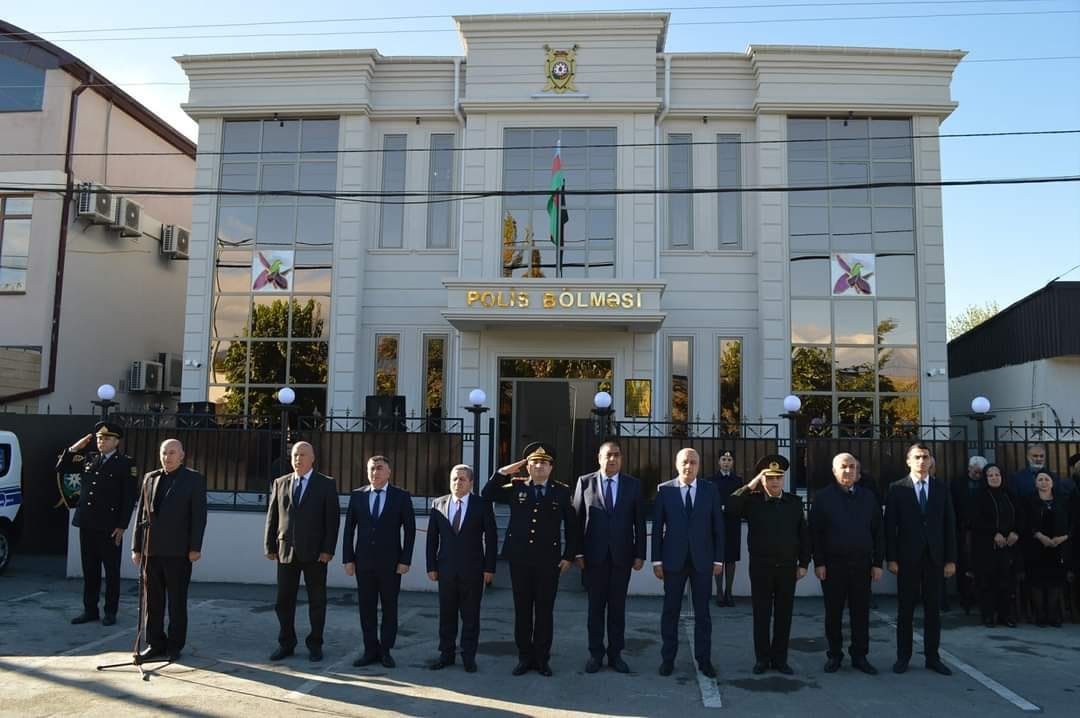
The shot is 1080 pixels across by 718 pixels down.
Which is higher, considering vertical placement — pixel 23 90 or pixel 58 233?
pixel 23 90

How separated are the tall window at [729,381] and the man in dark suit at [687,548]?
28.3 feet

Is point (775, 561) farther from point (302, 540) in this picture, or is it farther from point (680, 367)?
point (680, 367)

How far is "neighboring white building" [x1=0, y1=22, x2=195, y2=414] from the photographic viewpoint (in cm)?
1614

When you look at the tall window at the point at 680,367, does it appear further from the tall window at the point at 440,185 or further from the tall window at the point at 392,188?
the tall window at the point at 392,188

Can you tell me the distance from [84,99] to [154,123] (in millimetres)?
2403

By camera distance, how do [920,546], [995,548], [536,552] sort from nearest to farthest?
[536,552]
[920,546]
[995,548]

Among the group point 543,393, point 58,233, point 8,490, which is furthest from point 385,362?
point 58,233

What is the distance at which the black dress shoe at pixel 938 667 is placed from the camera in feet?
21.0

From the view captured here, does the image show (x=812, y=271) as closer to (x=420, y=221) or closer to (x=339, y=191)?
(x=420, y=221)

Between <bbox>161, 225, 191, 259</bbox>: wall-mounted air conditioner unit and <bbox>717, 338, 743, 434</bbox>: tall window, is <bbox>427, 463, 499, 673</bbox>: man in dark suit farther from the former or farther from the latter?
<bbox>161, 225, 191, 259</bbox>: wall-mounted air conditioner unit

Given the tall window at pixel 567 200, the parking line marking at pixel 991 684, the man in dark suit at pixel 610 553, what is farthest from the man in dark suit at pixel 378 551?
the tall window at pixel 567 200

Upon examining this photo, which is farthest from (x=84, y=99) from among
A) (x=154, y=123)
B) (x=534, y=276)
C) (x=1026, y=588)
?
(x=1026, y=588)

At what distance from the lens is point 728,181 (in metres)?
15.4

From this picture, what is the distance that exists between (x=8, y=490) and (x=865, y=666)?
10.0 metres
